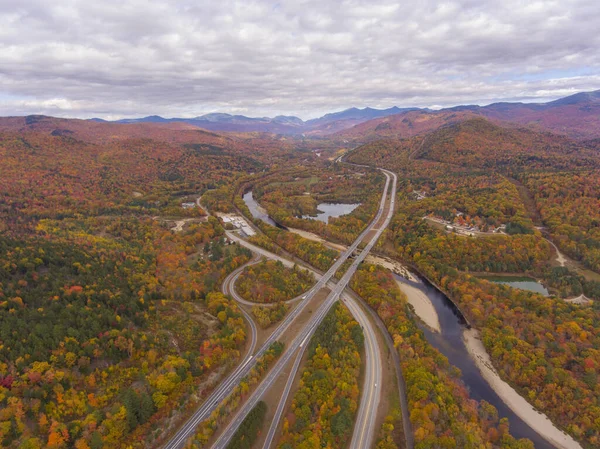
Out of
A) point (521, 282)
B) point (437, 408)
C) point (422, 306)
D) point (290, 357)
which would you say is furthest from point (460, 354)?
point (521, 282)

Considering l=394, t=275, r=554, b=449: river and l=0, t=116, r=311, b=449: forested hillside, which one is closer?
l=0, t=116, r=311, b=449: forested hillside

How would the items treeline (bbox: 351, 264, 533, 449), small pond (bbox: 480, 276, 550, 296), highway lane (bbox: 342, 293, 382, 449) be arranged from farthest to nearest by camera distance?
1. small pond (bbox: 480, 276, 550, 296)
2. highway lane (bbox: 342, 293, 382, 449)
3. treeline (bbox: 351, 264, 533, 449)

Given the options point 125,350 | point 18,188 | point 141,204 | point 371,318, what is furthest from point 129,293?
point 18,188

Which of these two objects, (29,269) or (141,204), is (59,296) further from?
(141,204)

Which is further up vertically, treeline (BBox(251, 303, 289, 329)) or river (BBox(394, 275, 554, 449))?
treeline (BBox(251, 303, 289, 329))

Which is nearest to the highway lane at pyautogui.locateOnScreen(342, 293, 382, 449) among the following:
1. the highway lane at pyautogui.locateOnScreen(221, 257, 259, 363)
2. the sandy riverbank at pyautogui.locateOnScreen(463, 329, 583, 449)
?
the sandy riverbank at pyautogui.locateOnScreen(463, 329, 583, 449)

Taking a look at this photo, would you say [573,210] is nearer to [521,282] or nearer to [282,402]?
[521,282]

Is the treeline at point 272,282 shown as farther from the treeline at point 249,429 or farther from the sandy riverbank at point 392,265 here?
the treeline at point 249,429

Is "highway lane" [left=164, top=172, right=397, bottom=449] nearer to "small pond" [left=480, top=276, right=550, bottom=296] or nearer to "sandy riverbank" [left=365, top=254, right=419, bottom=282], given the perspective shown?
"sandy riverbank" [left=365, top=254, right=419, bottom=282]
